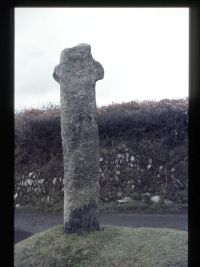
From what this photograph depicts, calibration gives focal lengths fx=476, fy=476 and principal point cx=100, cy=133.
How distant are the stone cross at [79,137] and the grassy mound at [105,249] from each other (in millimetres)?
162

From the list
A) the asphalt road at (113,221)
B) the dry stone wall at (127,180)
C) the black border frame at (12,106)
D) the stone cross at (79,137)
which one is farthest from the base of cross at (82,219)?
A: the dry stone wall at (127,180)

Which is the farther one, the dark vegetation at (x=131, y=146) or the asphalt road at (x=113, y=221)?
the dark vegetation at (x=131, y=146)

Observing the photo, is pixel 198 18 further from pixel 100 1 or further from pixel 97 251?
pixel 97 251

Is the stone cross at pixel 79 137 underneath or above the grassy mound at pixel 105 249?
above

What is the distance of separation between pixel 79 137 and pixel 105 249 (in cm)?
122

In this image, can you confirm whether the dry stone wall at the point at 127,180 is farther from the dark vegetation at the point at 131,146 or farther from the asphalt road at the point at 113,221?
the asphalt road at the point at 113,221

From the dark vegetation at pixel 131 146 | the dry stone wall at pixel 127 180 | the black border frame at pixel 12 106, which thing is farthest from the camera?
the dark vegetation at pixel 131 146

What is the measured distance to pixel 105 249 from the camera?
5016 mm

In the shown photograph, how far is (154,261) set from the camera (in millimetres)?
4633

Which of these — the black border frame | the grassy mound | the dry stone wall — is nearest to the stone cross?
the grassy mound

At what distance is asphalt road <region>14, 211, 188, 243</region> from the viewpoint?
276 inches

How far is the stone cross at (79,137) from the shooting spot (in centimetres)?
489


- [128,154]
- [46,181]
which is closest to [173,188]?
[128,154]

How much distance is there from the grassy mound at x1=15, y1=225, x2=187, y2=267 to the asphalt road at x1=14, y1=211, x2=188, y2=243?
5.11ft
